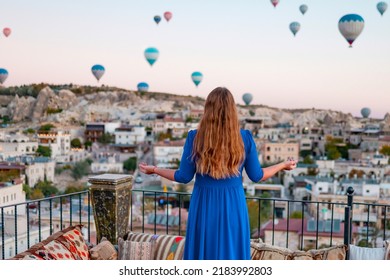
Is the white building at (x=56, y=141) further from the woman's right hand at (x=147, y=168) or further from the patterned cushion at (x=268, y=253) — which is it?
the woman's right hand at (x=147, y=168)

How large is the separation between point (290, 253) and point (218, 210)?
1144mm

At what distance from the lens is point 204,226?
7.30 feet

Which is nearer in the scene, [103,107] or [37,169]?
[37,169]

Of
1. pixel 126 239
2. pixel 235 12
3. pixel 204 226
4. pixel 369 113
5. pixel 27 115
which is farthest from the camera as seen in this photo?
pixel 27 115

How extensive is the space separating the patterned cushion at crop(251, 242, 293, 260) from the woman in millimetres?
855

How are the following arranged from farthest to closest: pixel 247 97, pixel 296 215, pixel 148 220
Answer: pixel 247 97
pixel 296 215
pixel 148 220

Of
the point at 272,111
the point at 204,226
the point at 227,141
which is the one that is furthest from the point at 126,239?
the point at 272,111

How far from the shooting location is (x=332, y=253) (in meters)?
3.19

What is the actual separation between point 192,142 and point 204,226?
36cm

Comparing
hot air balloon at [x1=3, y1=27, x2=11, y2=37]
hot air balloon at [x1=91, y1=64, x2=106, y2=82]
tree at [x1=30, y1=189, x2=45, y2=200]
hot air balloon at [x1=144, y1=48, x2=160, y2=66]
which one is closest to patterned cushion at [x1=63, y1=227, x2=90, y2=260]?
hot air balloon at [x1=144, y1=48, x2=160, y2=66]

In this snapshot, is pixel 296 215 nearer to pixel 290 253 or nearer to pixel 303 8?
pixel 303 8

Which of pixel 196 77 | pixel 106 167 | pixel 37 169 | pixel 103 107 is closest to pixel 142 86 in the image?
pixel 106 167

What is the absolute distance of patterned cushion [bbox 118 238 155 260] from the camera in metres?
3.19

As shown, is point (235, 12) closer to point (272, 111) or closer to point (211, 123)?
point (211, 123)
